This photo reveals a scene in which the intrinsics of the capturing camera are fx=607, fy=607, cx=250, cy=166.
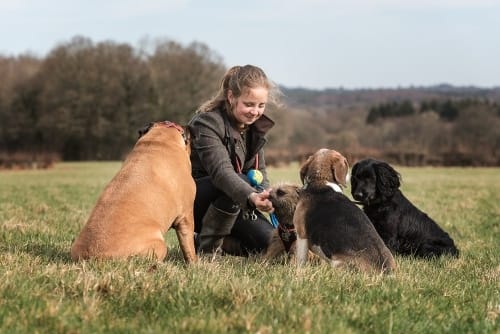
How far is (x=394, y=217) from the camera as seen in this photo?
7938 millimetres

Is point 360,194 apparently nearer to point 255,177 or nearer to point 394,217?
point 394,217

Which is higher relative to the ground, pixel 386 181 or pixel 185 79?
pixel 185 79

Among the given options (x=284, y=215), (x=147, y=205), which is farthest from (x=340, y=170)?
(x=147, y=205)

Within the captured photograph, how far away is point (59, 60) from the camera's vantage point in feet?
223

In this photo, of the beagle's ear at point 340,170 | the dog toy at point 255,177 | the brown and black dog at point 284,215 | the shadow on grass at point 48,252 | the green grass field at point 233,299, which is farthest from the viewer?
the dog toy at point 255,177

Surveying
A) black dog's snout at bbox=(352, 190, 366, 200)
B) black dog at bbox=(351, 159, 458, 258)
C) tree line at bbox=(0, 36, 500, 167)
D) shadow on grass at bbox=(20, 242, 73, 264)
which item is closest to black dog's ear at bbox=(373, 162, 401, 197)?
black dog at bbox=(351, 159, 458, 258)

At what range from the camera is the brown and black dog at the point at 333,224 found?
570 centimetres

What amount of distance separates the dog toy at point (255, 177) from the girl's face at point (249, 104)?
0.72 m

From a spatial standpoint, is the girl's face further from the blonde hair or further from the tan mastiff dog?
the tan mastiff dog

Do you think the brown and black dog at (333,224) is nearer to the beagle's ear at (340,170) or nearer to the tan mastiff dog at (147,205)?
the beagle's ear at (340,170)

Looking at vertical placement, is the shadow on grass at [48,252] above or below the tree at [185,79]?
below

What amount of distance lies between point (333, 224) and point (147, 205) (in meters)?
1.82

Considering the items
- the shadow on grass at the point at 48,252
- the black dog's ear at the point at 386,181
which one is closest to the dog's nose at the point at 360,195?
the black dog's ear at the point at 386,181

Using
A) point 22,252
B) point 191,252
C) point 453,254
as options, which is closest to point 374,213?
point 453,254
